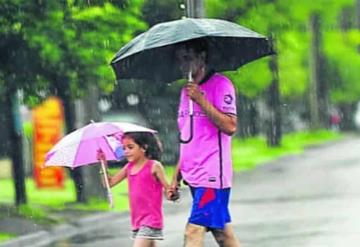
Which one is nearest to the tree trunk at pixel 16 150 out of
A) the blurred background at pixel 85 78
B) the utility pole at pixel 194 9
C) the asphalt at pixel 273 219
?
the blurred background at pixel 85 78

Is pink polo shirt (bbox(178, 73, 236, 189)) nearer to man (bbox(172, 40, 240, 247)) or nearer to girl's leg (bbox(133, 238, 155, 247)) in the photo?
man (bbox(172, 40, 240, 247))

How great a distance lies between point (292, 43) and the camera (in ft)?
89.3

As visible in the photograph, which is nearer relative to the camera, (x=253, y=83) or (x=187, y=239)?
(x=187, y=239)

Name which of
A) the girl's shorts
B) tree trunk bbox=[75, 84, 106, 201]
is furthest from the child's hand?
tree trunk bbox=[75, 84, 106, 201]

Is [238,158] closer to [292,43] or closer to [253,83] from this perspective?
[253,83]

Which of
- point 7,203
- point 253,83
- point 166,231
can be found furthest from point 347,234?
point 253,83

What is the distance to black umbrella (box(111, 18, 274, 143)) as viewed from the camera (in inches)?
271

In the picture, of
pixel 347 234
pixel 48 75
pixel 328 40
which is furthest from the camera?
pixel 328 40

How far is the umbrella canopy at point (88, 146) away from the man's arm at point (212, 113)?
3.06 ft

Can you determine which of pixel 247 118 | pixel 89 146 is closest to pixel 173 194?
pixel 89 146

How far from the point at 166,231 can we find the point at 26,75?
332 cm

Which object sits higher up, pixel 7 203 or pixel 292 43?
pixel 292 43

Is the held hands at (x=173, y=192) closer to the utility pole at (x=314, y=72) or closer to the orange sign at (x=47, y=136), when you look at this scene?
the orange sign at (x=47, y=136)

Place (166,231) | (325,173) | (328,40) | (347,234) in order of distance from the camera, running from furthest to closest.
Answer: (328,40)
(325,173)
(166,231)
(347,234)
